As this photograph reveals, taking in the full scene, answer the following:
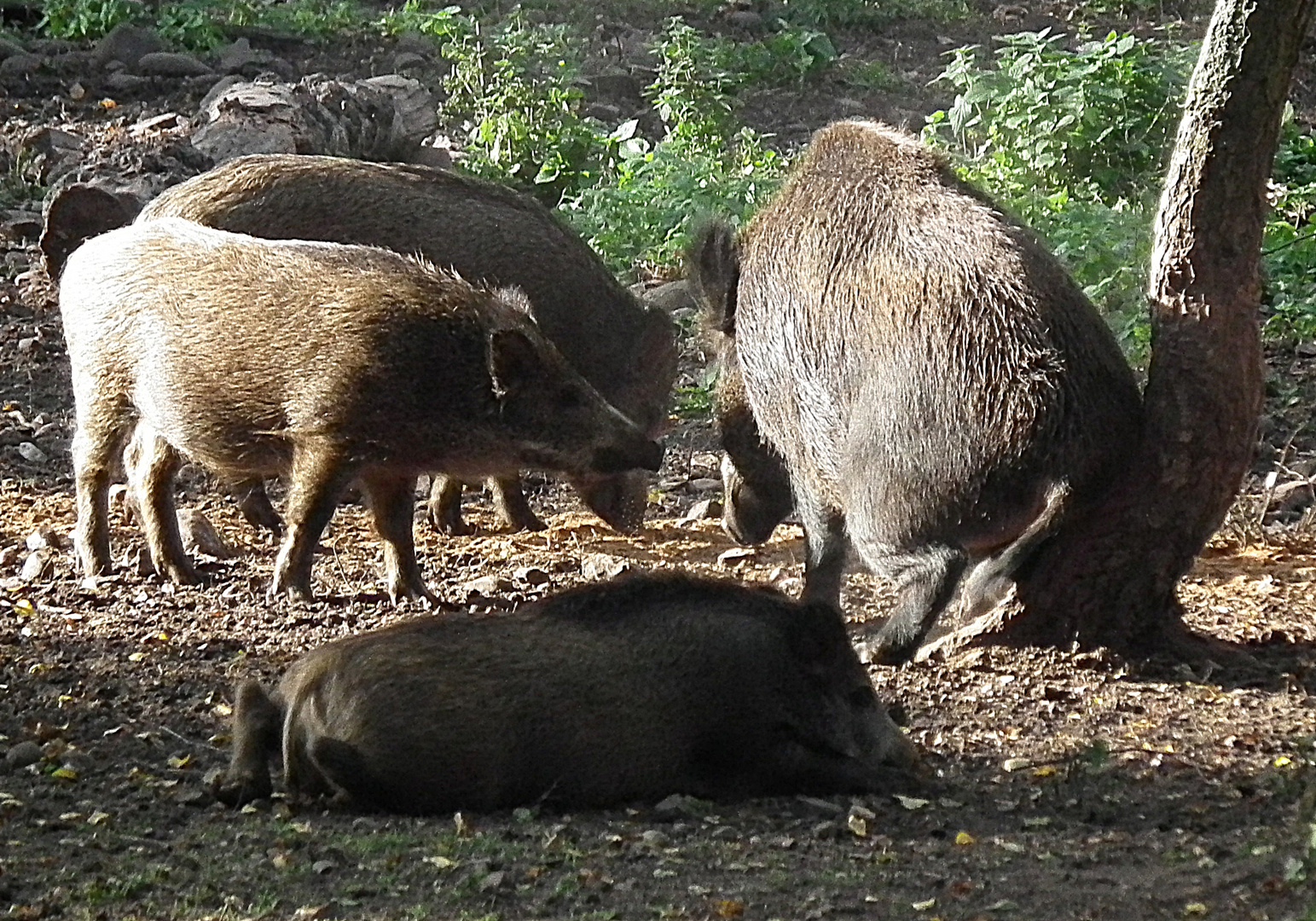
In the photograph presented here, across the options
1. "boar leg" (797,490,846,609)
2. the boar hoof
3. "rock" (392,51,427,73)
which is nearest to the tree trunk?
"boar leg" (797,490,846,609)

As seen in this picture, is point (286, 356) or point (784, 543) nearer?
point (286, 356)

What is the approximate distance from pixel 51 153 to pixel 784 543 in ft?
19.8

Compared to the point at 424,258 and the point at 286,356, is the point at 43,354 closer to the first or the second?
the point at 424,258

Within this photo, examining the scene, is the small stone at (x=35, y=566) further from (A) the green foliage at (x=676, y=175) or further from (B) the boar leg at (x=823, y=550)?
(A) the green foliage at (x=676, y=175)

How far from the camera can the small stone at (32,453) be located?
27.8ft

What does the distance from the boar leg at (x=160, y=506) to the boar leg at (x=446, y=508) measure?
3.65ft

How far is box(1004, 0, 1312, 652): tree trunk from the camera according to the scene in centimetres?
550

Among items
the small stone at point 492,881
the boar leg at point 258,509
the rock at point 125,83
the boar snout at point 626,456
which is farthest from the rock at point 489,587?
the rock at point 125,83

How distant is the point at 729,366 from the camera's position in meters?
6.97

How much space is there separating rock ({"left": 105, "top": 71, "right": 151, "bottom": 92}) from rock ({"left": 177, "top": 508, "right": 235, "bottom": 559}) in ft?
21.8

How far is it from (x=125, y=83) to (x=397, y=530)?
299 inches

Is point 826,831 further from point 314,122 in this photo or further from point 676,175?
point 314,122

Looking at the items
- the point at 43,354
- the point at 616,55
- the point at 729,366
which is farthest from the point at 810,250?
the point at 616,55

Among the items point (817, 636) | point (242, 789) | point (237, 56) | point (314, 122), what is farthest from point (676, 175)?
point (242, 789)
